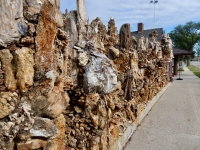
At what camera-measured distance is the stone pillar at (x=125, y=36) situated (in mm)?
5715

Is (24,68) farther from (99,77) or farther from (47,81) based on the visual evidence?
(99,77)

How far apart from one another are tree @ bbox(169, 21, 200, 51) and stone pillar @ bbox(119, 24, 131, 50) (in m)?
46.2

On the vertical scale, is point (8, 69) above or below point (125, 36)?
below

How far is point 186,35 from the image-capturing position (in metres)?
49.8

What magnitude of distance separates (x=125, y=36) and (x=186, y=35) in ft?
160

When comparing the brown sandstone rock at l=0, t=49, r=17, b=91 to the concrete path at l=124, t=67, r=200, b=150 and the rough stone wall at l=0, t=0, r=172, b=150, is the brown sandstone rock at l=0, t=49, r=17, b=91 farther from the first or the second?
the concrete path at l=124, t=67, r=200, b=150

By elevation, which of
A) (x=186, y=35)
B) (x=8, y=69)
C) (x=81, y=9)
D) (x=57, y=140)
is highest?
(x=186, y=35)

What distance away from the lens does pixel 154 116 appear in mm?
6855

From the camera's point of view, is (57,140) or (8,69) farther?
(57,140)

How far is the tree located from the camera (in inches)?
1927

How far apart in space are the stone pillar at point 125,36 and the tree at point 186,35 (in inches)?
1820

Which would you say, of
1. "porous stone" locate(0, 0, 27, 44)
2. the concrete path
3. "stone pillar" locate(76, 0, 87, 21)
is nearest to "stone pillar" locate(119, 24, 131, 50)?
the concrete path

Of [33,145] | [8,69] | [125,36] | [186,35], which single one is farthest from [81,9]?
[186,35]

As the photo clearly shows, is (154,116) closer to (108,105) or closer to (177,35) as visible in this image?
(108,105)
